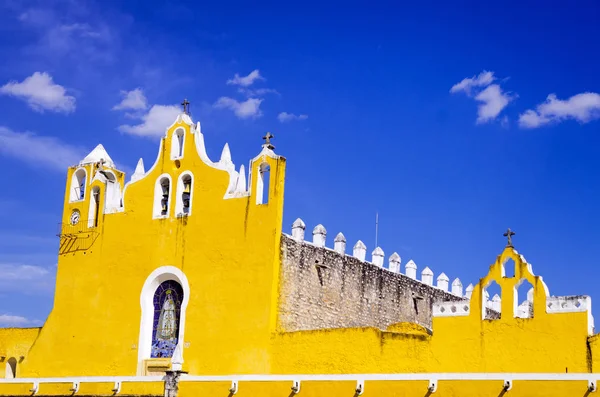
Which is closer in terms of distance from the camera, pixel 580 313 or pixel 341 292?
pixel 580 313

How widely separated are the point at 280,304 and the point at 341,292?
9.77ft

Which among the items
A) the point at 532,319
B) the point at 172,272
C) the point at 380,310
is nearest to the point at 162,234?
the point at 172,272

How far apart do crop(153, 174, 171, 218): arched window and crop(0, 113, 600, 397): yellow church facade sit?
1.9 inches

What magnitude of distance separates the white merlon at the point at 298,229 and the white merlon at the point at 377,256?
411 centimetres

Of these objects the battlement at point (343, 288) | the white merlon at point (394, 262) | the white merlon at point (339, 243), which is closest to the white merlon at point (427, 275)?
the battlement at point (343, 288)

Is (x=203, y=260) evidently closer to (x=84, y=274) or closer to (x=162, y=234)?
(x=162, y=234)

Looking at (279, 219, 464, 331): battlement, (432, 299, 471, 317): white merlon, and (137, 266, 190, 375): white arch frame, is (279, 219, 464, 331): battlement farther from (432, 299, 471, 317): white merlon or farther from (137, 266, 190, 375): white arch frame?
(432, 299, 471, 317): white merlon

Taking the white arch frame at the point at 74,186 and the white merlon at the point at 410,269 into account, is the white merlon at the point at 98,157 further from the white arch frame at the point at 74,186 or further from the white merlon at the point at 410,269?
the white merlon at the point at 410,269

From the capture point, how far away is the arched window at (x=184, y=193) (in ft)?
80.0

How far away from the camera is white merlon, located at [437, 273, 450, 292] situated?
30109 mm

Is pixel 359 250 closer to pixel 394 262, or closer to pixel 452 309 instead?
pixel 394 262

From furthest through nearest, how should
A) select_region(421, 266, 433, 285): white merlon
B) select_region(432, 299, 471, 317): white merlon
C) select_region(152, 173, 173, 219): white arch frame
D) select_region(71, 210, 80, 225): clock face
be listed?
1. select_region(421, 266, 433, 285): white merlon
2. select_region(71, 210, 80, 225): clock face
3. select_region(152, 173, 173, 219): white arch frame
4. select_region(432, 299, 471, 317): white merlon

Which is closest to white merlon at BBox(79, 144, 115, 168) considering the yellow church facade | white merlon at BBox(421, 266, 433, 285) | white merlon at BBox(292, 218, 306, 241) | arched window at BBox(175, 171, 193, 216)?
the yellow church facade

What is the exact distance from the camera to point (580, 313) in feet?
57.6
